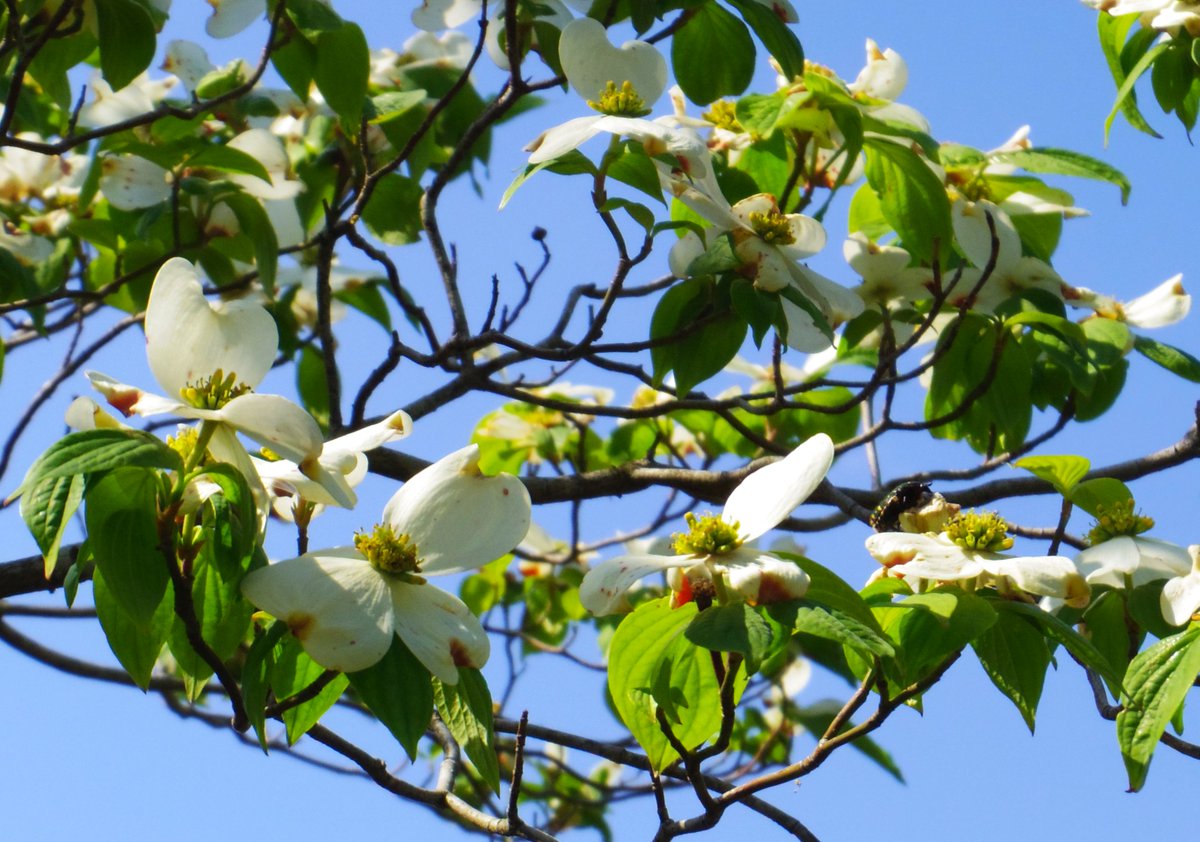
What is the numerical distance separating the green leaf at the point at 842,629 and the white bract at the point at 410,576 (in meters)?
0.22

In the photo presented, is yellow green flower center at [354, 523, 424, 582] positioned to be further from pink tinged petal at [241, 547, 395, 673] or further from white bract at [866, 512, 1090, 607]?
white bract at [866, 512, 1090, 607]

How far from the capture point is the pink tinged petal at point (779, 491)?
1.04 metres

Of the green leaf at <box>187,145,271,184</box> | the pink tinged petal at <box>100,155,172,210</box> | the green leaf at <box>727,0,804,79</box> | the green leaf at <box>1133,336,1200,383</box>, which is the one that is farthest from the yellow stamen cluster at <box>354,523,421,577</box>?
the green leaf at <box>1133,336,1200,383</box>

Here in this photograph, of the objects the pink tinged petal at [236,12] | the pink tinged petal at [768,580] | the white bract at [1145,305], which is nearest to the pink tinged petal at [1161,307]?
the white bract at [1145,305]

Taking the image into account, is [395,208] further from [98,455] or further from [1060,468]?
[98,455]

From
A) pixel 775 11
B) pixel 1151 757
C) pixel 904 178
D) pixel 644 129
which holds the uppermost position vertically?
pixel 775 11

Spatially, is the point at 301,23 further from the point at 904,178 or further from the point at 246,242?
the point at 904,178

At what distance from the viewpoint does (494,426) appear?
250 cm

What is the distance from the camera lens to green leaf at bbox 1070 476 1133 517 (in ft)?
4.32

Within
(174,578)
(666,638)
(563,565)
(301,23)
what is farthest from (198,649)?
(563,565)

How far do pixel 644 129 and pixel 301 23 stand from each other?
0.60m

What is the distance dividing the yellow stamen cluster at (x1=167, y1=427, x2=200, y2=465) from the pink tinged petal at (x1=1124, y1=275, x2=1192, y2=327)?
1343 mm

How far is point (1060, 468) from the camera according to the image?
4.21ft

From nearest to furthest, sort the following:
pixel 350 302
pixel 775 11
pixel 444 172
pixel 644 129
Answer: pixel 644 129, pixel 775 11, pixel 444 172, pixel 350 302
